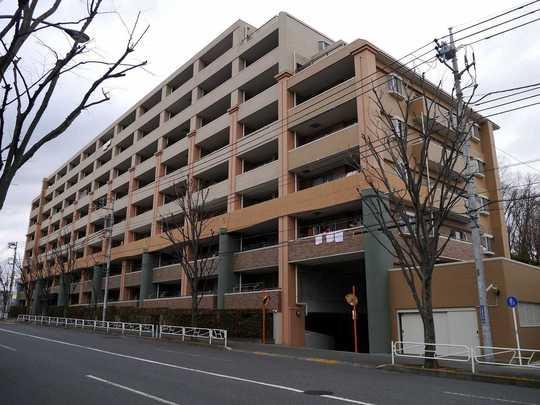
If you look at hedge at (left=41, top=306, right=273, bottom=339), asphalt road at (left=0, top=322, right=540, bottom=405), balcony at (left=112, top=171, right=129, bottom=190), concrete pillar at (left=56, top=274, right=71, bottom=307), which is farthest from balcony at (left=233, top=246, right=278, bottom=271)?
concrete pillar at (left=56, top=274, right=71, bottom=307)

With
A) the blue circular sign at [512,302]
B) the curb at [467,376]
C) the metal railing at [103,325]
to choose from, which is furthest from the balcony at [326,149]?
the metal railing at [103,325]

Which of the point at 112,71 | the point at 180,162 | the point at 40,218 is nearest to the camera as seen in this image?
the point at 112,71

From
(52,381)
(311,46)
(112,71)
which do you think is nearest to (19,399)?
(52,381)

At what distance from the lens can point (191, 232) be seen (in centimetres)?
3175

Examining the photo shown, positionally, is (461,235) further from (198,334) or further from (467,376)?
(467,376)

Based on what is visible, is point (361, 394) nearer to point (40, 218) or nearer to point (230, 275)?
point (230, 275)

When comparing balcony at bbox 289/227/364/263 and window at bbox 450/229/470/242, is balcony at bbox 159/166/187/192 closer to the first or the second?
balcony at bbox 289/227/364/263

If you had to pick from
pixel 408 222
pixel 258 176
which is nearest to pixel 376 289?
pixel 408 222

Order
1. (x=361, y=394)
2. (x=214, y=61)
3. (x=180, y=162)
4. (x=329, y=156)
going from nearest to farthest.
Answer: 1. (x=361, y=394)
2. (x=329, y=156)
3. (x=214, y=61)
4. (x=180, y=162)

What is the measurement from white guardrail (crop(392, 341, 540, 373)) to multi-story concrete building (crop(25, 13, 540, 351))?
1939 mm

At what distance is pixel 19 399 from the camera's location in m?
8.12

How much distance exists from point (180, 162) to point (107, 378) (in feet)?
106

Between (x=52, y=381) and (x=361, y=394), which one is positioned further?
(x=52, y=381)

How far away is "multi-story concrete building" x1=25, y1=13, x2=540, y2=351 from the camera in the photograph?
2417 cm
